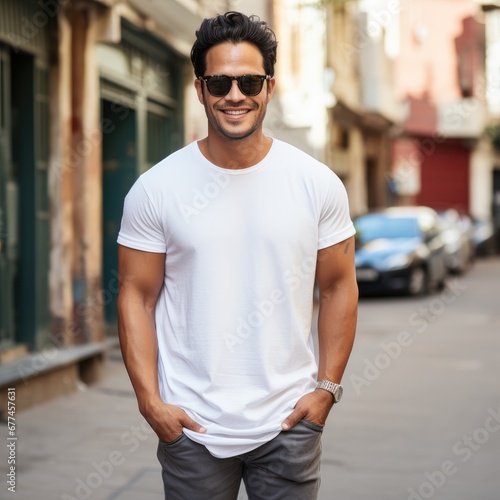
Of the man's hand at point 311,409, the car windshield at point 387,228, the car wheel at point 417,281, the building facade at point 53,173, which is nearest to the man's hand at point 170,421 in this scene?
the man's hand at point 311,409

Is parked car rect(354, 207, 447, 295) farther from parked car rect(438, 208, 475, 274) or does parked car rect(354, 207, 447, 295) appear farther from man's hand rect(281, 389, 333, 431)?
man's hand rect(281, 389, 333, 431)

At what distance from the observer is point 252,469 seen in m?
2.89

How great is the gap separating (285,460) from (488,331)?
36.2ft

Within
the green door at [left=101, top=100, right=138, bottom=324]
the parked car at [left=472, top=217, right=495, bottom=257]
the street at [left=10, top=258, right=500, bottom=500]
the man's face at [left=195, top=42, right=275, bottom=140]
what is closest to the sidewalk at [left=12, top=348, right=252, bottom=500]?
the street at [left=10, top=258, right=500, bottom=500]

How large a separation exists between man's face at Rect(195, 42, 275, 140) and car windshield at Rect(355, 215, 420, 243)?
16.3 m

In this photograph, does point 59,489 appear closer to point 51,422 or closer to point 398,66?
point 51,422

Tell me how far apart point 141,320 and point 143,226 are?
266 mm

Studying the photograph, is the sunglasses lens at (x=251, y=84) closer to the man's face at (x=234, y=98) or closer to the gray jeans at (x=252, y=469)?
the man's face at (x=234, y=98)

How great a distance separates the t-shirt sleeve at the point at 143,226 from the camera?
2896 mm

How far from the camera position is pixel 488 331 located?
13469mm

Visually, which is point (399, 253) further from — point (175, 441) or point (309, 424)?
point (175, 441)

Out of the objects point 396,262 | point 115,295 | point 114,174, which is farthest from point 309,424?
point 396,262

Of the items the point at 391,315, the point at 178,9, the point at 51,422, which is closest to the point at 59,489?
the point at 51,422

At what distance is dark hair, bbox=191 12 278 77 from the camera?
9.39ft
